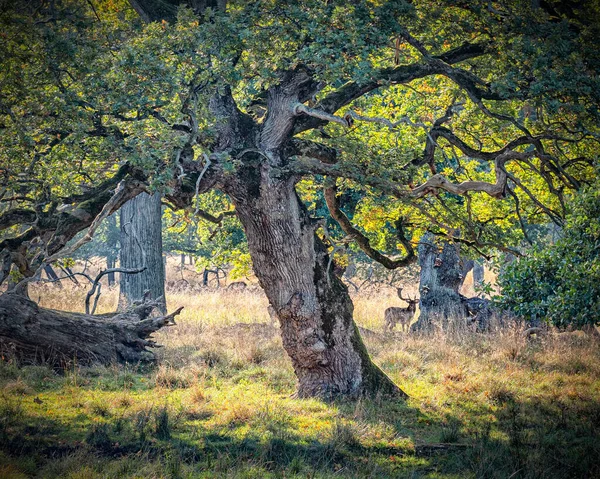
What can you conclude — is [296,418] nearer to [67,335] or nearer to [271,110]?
[271,110]

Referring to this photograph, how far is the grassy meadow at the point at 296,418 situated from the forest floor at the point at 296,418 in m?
0.03

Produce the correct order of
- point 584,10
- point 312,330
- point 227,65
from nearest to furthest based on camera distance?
1. point 227,65
2. point 584,10
3. point 312,330

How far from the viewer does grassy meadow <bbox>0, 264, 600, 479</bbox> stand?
6672mm

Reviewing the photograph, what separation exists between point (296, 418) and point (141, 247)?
1048 cm

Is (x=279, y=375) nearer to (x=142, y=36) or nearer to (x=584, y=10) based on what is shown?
(x=142, y=36)

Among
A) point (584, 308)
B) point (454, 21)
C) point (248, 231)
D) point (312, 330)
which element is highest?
point (454, 21)

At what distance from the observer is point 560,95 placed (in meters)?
8.41

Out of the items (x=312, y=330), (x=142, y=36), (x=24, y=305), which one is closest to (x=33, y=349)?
(x=24, y=305)

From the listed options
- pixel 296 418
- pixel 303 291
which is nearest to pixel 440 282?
pixel 303 291

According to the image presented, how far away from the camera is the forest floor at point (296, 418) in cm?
667

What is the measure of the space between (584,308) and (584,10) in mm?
4717

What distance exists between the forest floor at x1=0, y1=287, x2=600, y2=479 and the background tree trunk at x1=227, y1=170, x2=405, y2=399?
531 millimetres

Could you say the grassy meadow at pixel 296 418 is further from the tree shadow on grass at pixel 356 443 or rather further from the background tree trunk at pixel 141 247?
the background tree trunk at pixel 141 247

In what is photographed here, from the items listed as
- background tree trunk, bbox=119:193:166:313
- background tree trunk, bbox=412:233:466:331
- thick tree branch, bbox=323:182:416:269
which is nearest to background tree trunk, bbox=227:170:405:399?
thick tree branch, bbox=323:182:416:269
